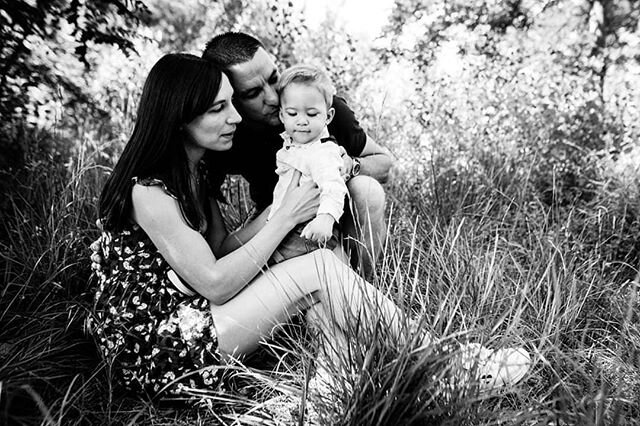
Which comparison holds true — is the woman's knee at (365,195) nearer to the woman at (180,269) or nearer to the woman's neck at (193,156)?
the woman at (180,269)

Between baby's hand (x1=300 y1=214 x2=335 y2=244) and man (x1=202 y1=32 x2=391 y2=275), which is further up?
man (x1=202 y1=32 x2=391 y2=275)

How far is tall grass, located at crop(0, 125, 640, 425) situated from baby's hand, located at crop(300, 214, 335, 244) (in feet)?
0.77

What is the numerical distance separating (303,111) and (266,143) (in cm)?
44

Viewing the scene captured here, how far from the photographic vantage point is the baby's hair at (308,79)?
234 cm

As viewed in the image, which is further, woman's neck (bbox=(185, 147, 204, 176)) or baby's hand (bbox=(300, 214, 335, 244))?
woman's neck (bbox=(185, 147, 204, 176))

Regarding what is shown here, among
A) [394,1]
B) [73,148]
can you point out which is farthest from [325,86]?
[394,1]

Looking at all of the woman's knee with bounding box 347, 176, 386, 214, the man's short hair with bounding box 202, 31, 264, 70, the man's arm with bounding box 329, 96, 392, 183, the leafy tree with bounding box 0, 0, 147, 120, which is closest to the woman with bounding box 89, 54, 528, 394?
the woman's knee with bounding box 347, 176, 386, 214

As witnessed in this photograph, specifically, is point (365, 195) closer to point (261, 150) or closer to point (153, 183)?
point (261, 150)

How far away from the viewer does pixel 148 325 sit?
2.16 m

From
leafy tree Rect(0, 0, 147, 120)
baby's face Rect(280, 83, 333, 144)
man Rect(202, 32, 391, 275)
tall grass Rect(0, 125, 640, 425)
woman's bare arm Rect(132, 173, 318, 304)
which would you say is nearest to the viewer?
tall grass Rect(0, 125, 640, 425)

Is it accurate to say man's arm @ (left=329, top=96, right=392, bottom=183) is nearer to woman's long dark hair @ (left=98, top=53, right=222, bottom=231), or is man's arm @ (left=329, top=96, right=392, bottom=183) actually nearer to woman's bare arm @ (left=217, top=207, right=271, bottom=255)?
woman's bare arm @ (left=217, top=207, right=271, bottom=255)

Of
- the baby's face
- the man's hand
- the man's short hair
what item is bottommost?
the man's hand

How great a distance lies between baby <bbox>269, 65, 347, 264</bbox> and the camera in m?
2.25

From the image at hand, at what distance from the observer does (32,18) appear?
10.0ft
